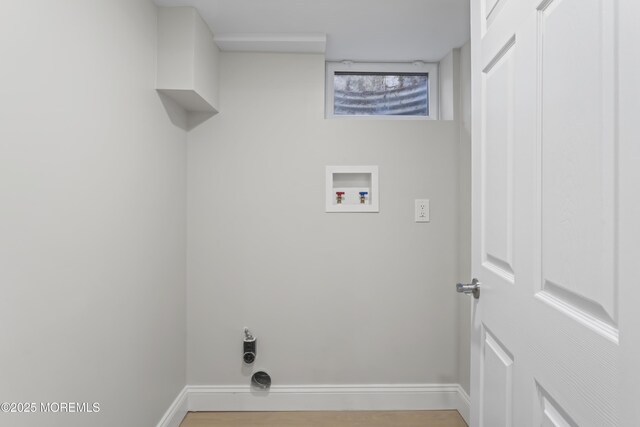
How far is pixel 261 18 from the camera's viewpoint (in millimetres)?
1833

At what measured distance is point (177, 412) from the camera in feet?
6.39

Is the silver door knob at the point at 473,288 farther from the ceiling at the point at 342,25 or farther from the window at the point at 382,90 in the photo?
the window at the point at 382,90

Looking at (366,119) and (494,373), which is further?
(366,119)

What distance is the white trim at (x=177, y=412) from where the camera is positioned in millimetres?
1826

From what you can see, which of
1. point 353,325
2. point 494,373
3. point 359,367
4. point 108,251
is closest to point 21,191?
point 108,251

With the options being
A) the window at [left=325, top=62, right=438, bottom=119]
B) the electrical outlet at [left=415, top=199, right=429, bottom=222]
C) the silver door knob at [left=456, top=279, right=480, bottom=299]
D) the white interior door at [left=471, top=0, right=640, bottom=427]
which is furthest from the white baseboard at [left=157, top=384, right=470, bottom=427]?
the window at [left=325, top=62, right=438, bottom=119]

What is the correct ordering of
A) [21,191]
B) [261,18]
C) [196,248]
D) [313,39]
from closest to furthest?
[21,191], [261,18], [313,39], [196,248]

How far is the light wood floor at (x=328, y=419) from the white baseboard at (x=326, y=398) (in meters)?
0.03

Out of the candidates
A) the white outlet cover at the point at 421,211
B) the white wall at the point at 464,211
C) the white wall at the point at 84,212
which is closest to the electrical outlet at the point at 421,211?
the white outlet cover at the point at 421,211

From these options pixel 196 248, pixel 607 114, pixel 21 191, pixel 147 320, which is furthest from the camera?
pixel 196 248

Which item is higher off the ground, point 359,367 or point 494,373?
point 494,373

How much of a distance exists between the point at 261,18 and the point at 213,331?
1745 mm

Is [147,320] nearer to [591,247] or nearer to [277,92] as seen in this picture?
[277,92]

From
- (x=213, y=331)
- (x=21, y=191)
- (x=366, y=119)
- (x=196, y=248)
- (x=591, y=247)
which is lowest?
(x=213, y=331)
